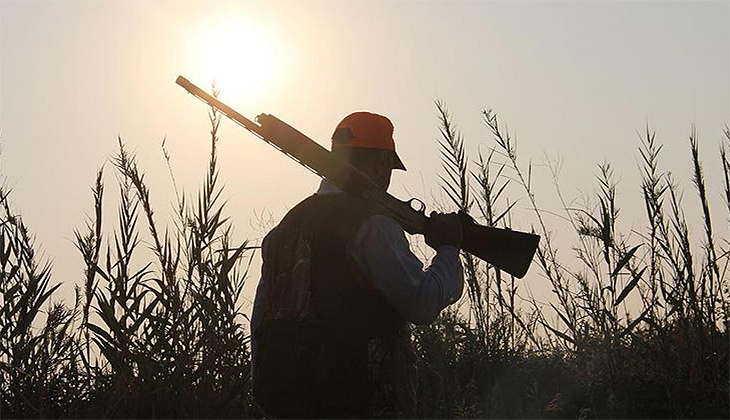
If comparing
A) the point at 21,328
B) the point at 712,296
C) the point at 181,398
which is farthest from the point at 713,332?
the point at 21,328

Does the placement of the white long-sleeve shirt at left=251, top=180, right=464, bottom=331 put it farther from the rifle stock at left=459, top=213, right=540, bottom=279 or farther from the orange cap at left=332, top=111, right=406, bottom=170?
the rifle stock at left=459, top=213, right=540, bottom=279

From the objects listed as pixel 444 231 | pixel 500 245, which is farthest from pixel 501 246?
pixel 444 231

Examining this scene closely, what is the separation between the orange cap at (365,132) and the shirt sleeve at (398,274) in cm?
48

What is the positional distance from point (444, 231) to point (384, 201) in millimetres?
329

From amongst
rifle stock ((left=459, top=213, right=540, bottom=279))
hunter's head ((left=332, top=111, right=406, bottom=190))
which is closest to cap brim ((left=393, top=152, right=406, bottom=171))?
hunter's head ((left=332, top=111, right=406, bottom=190))

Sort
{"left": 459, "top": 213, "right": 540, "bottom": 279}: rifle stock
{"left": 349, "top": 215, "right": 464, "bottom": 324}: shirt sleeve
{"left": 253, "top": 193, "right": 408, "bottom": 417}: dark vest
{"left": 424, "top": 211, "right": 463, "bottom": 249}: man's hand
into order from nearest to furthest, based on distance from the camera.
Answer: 1. {"left": 349, "top": 215, "right": 464, "bottom": 324}: shirt sleeve
2. {"left": 253, "top": 193, "right": 408, "bottom": 417}: dark vest
3. {"left": 424, "top": 211, "right": 463, "bottom": 249}: man's hand
4. {"left": 459, "top": 213, "right": 540, "bottom": 279}: rifle stock

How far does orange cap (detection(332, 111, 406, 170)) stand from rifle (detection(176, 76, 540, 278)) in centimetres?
11

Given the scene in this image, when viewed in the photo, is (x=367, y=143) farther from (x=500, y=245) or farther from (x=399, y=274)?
(x=500, y=245)

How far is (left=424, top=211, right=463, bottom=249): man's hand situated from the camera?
4477 millimetres

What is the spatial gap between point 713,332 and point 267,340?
244cm

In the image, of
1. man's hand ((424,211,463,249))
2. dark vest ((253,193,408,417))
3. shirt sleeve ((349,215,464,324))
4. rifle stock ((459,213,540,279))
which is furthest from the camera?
rifle stock ((459,213,540,279))

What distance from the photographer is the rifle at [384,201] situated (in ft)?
14.7

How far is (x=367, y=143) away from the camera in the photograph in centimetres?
453

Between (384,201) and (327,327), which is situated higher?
(384,201)
